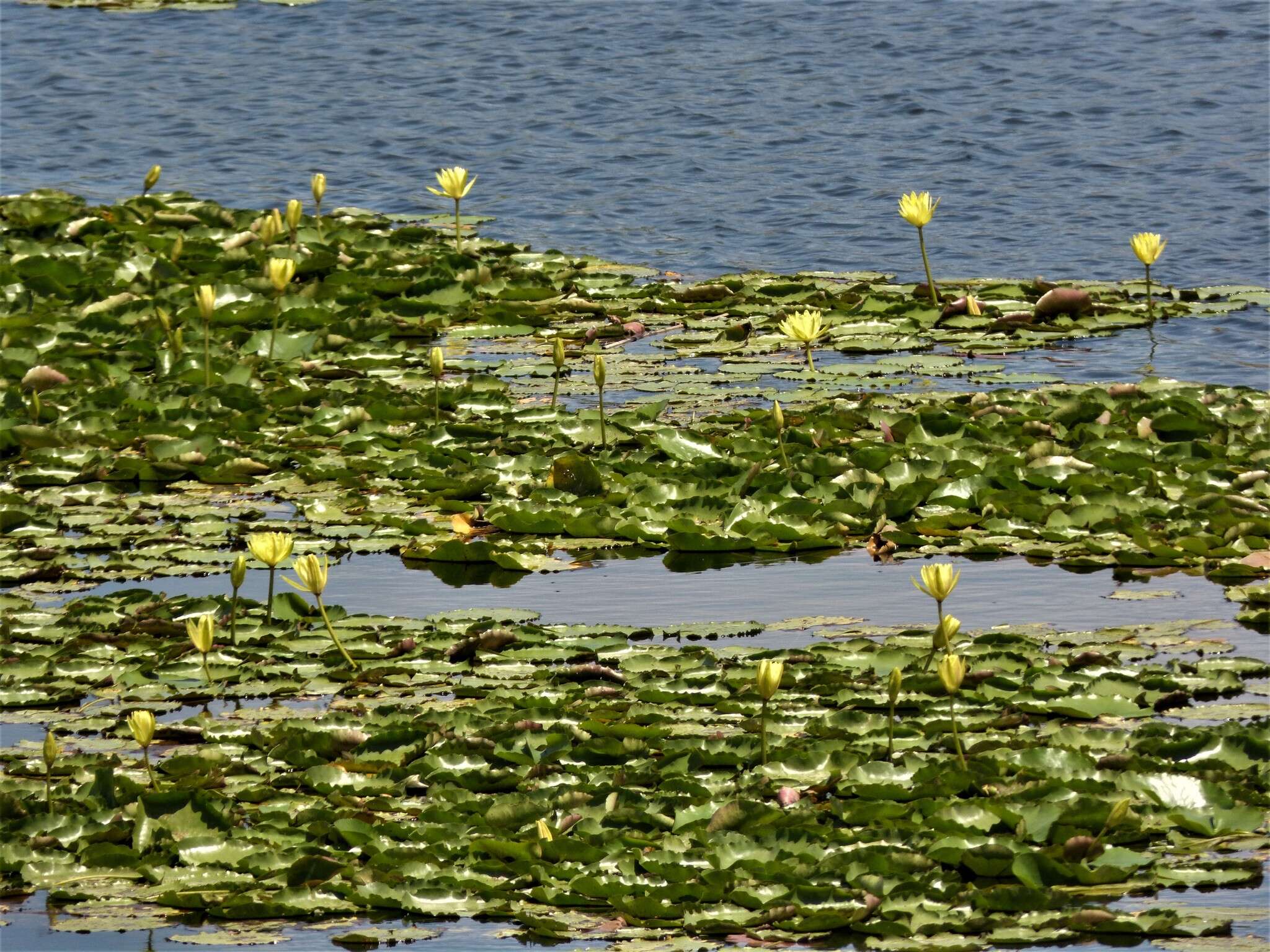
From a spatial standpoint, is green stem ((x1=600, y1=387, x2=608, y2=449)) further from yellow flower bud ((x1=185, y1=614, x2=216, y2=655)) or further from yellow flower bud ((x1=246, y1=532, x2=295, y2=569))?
yellow flower bud ((x1=185, y1=614, x2=216, y2=655))

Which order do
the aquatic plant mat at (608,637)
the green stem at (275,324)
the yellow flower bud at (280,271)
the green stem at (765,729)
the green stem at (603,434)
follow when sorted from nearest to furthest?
the aquatic plant mat at (608,637) → the green stem at (765,729) → the green stem at (603,434) → the yellow flower bud at (280,271) → the green stem at (275,324)

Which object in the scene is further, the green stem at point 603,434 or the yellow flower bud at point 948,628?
the green stem at point 603,434

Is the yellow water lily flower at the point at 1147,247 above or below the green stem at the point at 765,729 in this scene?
above

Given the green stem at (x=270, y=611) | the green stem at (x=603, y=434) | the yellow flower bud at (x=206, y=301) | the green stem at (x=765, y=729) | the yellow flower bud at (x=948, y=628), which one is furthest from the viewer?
the yellow flower bud at (x=206, y=301)

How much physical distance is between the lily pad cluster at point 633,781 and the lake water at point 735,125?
15.6ft

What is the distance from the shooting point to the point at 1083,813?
489 cm

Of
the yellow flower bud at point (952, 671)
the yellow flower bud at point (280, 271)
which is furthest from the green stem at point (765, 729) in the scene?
the yellow flower bud at point (280, 271)

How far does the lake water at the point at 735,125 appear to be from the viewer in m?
13.7

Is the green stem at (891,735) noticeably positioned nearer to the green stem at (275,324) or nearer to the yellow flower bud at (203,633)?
the yellow flower bud at (203,633)

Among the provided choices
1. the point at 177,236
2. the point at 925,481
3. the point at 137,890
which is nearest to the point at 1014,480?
the point at 925,481

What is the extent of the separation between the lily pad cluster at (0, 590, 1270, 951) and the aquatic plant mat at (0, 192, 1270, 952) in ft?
0.04

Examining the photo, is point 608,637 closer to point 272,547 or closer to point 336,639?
point 336,639

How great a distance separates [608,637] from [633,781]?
1123 mm

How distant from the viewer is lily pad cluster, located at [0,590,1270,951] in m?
4.69
